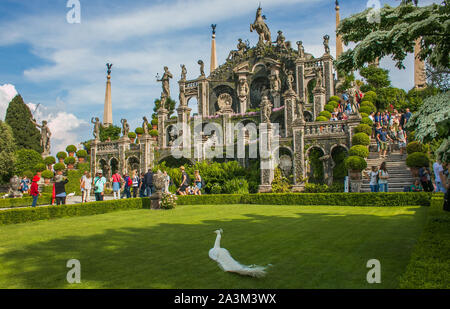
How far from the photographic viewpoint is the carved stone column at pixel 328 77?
36219mm

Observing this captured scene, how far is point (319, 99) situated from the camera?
111 ft

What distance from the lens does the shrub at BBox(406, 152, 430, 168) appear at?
57.6 ft

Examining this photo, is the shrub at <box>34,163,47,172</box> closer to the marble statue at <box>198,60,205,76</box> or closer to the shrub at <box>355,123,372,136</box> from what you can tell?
the marble statue at <box>198,60,205,76</box>

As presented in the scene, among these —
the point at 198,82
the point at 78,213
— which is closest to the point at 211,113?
the point at 198,82

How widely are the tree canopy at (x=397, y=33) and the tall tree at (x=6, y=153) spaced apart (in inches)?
1606

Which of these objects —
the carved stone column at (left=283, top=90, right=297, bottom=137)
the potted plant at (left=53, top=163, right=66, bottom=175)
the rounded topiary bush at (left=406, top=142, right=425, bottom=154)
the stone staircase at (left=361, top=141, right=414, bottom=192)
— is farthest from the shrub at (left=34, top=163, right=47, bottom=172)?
the rounded topiary bush at (left=406, top=142, right=425, bottom=154)

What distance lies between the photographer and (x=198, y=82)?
148 ft

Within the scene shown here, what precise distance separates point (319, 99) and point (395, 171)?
15.1m

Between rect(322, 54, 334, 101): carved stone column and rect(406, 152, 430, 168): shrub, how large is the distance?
1924cm

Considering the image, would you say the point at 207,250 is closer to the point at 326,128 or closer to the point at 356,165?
the point at 356,165

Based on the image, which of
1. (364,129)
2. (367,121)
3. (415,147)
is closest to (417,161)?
(415,147)

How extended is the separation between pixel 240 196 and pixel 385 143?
9881mm

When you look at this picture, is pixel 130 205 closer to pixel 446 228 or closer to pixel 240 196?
pixel 240 196

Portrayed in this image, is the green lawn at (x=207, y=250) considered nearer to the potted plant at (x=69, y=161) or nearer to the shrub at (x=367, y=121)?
the shrub at (x=367, y=121)
